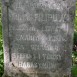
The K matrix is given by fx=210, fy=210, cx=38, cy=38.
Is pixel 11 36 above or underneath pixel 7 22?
underneath

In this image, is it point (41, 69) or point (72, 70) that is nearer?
point (41, 69)

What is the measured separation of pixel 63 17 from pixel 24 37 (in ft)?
2.59

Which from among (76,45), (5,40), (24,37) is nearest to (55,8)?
(24,37)

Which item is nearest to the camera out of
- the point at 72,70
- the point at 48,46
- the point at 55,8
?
the point at 55,8

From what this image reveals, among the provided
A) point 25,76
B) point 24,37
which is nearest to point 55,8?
point 24,37

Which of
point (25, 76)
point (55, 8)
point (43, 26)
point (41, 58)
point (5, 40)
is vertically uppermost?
point (55, 8)

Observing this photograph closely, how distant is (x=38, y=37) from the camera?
12.5ft

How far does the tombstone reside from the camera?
363 cm

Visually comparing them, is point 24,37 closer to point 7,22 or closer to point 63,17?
point 7,22

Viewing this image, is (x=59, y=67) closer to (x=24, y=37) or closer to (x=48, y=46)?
(x=48, y=46)

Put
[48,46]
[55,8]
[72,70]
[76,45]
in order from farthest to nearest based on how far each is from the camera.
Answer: [76,45], [72,70], [48,46], [55,8]

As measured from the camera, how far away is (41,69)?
13.2ft

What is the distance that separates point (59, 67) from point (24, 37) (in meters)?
0.89

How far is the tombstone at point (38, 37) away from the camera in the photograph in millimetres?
3633
